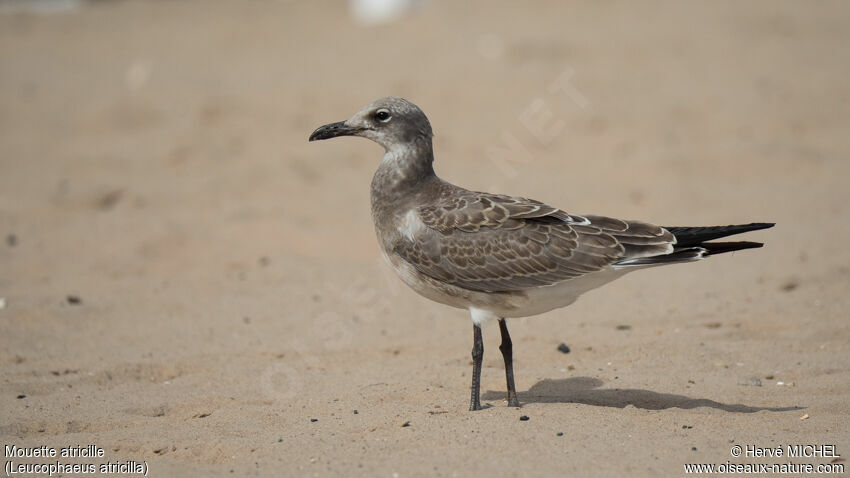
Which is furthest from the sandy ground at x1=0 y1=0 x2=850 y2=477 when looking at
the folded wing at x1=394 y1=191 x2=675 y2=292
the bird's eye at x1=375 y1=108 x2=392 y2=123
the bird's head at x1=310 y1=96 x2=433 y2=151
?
the bird's eye at x1=375 y1=108 x2=392 y2=123

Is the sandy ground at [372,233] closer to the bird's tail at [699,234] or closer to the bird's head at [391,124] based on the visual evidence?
the bird's tail at [699,234]

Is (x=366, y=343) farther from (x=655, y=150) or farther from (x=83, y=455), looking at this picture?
(x=655, y=150)

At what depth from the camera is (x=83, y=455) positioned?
203 inches

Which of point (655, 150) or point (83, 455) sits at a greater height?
point (655, 150)

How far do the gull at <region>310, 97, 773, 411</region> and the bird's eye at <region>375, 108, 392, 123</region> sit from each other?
54cm

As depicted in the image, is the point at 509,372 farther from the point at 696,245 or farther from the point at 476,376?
the point at 696,245

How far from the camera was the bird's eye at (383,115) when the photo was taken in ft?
20.5

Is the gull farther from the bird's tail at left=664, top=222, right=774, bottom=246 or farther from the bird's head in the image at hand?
the bird's head

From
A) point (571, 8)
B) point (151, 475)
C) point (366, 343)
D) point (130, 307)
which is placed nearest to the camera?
point (151, 475)

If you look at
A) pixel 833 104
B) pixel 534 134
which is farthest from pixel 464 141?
pixel 833 104

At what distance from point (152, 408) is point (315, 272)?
3.46m

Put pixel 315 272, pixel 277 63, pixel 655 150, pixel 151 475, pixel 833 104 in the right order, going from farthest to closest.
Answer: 1. pixel 277 63
2. pixel 833 104
3. pixel 655 150
4. pixel 315 272
5. pixel 151 475

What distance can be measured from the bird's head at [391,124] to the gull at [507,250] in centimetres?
40

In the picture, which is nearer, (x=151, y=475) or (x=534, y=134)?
(x=151, y=475)
